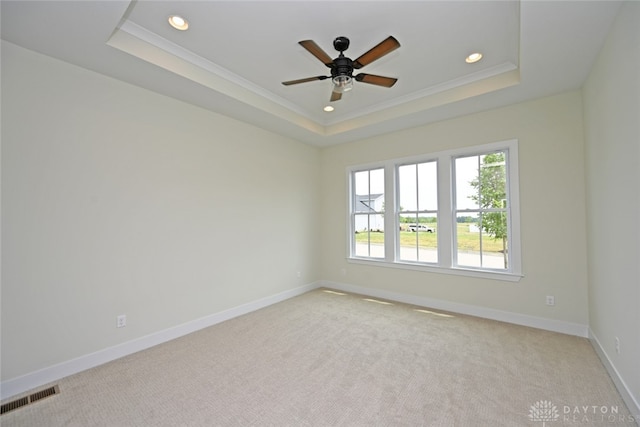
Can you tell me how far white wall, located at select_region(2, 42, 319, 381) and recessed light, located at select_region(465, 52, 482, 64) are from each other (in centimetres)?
292

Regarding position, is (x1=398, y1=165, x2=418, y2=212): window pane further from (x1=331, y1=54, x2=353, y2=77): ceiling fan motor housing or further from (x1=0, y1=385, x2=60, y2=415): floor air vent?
(x1=0, y1=385, x2=60, y2=415): floor air vent

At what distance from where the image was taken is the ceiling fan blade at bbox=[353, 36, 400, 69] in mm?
1987

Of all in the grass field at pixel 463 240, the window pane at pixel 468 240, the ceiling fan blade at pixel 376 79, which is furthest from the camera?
the window pane at pixel 468 240

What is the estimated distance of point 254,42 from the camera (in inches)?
104

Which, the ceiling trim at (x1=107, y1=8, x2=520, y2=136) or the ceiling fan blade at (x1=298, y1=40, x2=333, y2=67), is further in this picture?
the ceiling trim at (x1=107, y1=8, x2=520, y2=136)

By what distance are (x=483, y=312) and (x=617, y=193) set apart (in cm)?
219

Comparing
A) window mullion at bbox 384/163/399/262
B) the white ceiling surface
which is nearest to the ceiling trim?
the white ceiling surface

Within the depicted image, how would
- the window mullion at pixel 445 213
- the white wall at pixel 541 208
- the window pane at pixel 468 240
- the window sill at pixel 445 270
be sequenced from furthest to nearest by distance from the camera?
1. the window mullion at pixel 445 213
2. the window pane at pixel 468 240
3. the window sill at pixel 445 270
4. the white wall at pixel 541 208

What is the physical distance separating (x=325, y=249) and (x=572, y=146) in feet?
13.0

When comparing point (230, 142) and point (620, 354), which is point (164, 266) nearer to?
point (230, 142)

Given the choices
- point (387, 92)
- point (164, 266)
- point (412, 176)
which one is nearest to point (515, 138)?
point (412, 176)

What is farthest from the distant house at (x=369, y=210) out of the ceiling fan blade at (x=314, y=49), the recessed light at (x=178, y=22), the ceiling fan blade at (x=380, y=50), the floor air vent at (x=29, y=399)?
the floor air vent at (x=29, y=399)

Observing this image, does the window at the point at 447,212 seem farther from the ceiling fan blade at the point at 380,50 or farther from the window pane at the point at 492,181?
the ceiling fan blade at the point at 380,50

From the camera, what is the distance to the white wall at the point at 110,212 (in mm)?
2268
